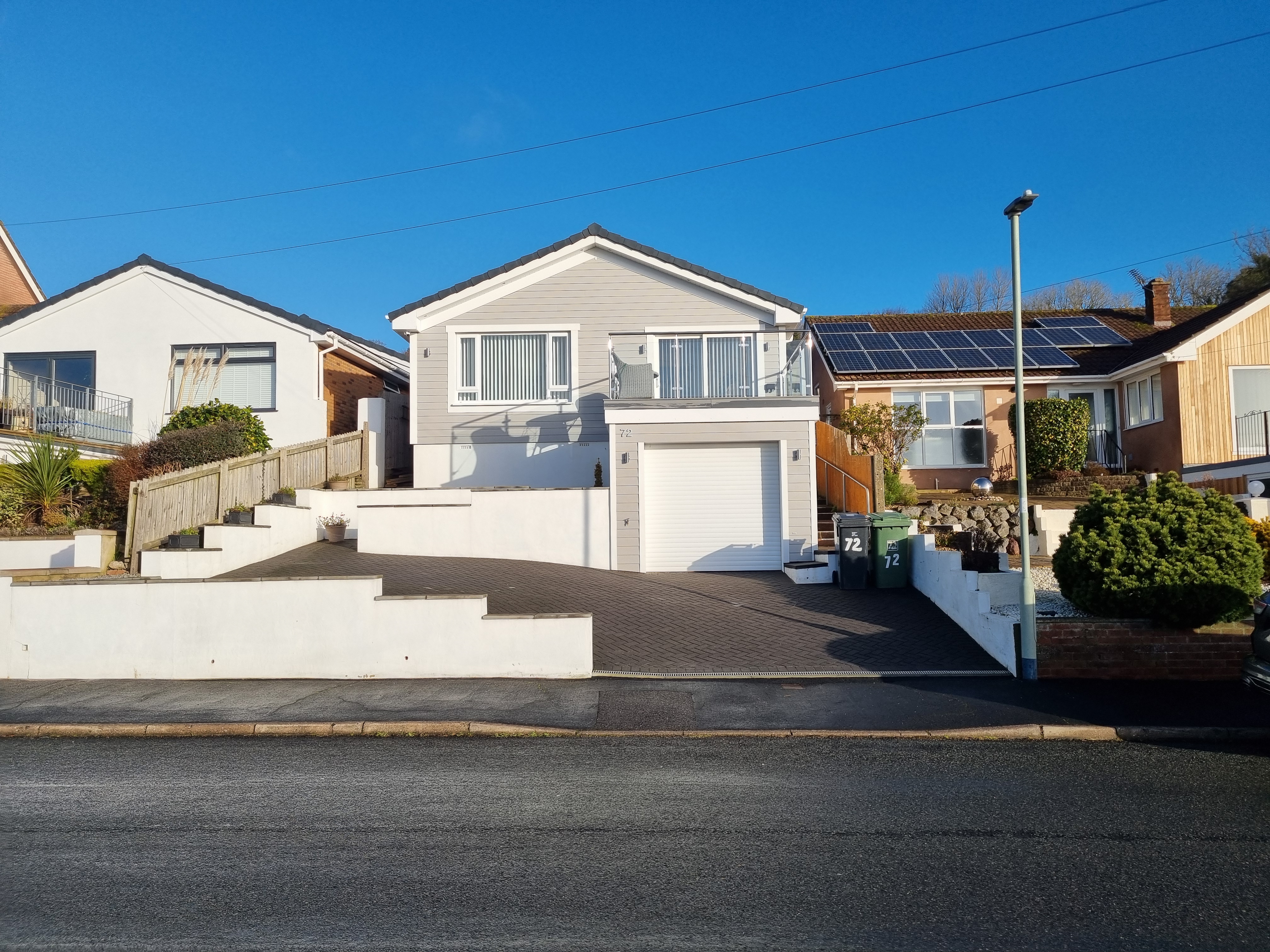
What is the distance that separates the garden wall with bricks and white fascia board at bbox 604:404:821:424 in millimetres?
7504

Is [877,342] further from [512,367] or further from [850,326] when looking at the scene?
[512,367]

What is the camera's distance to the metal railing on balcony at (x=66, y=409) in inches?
831

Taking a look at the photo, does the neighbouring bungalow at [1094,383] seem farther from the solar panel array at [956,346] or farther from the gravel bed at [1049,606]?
the gravel bed at [1049,606]

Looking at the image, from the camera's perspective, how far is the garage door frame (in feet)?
56.4

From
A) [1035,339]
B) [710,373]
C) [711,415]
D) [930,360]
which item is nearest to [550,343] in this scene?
[710,373]

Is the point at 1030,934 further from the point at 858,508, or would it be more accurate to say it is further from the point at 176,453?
the point at 176,453

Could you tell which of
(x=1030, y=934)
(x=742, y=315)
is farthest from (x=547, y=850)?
(x=742, y=315)

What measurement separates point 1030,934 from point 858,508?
13890mm

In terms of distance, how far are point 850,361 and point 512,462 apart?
9.42m

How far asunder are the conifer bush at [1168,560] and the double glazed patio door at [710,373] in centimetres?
800

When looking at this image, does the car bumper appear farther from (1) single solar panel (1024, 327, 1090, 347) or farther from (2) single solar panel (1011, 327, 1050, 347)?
(1) single solar panel (1024, 327, 1090, 347)

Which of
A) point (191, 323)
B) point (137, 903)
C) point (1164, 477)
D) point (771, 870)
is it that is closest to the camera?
point (137, 903)

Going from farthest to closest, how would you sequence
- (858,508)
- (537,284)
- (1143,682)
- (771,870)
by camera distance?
(537,284) < (858,508) < (1143,682) < (771,870)

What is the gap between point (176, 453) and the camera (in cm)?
1697
